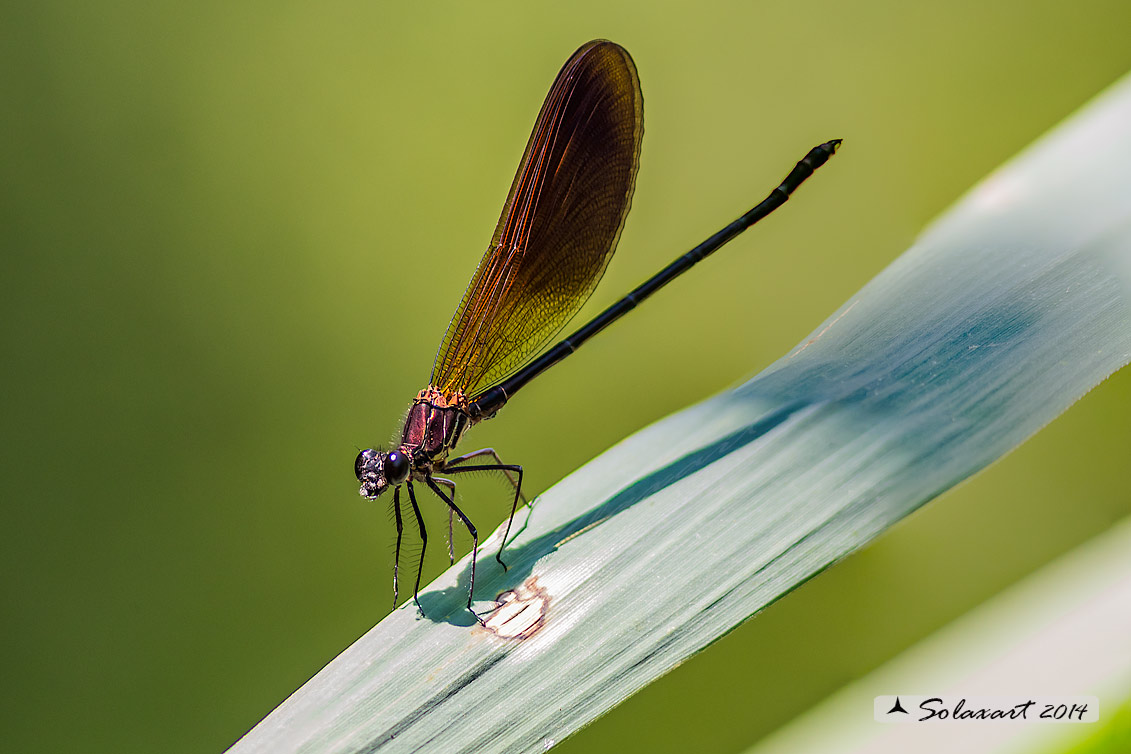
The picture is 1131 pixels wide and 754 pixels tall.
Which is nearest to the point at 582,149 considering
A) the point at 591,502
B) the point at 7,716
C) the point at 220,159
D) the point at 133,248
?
the point at 591,502

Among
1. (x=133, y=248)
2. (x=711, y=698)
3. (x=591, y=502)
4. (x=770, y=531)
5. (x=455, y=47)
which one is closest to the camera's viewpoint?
(x=770, y=531)

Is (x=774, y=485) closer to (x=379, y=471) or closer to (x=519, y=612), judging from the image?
(x=519, y=612)

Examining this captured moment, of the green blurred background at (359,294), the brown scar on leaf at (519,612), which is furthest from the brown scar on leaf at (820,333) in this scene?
the green blurred background at (359,294)

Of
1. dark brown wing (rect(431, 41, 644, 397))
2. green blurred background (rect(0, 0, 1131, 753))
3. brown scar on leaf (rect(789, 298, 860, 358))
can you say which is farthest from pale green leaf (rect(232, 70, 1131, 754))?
green blurred background (rect(0, 0, 1131, 753))

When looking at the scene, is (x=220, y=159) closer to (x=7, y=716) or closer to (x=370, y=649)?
(x=7, y=716)

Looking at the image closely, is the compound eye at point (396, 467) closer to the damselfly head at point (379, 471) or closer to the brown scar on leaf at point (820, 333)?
the damselfly head at point (379, 471)

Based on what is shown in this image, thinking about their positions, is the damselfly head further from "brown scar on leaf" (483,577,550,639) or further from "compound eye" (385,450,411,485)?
"brown scar on leaf" (483,577,550,639)
